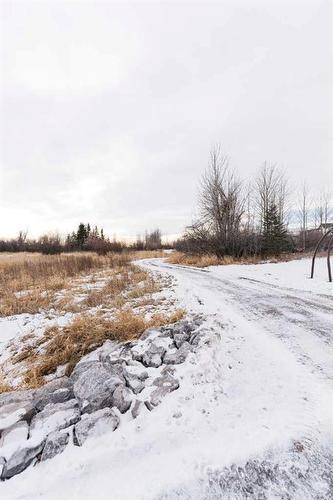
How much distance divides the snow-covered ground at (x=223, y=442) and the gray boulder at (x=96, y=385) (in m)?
0.34

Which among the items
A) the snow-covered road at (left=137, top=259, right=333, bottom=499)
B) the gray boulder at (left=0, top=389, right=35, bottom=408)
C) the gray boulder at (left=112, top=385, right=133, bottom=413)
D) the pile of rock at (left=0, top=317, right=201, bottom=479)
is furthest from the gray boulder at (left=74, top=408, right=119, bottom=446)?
the snow-covered road at (left=137, top=259, right=333, bottom=499)

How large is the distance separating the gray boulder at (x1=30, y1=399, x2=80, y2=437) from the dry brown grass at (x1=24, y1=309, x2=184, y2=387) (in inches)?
30.3

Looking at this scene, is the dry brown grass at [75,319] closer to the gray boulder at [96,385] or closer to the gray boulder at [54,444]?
the gray boulder at [96,385]

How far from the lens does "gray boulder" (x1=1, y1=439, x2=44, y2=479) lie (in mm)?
1729

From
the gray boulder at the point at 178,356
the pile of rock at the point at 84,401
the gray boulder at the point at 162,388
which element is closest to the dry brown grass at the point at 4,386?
the pile of rock at the point at 84,401

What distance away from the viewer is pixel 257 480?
4.87ft

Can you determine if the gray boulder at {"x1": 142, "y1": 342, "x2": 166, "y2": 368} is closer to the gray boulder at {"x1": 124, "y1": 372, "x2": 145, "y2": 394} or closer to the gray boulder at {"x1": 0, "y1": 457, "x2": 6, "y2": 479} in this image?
the gray boulder at {"x1": 124, "y1": 372, "x2": 145, "y2": 394}

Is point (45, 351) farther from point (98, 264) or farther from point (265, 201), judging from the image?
point (265, 201)

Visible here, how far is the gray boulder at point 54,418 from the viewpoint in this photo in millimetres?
2059

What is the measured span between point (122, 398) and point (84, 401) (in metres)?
0.37

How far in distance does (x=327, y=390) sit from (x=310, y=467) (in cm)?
87

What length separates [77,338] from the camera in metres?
3.71

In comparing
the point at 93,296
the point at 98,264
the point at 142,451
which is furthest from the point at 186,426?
the point at 98,264

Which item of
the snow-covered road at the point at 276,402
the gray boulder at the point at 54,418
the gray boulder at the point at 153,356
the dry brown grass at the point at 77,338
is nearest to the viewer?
the snow-covered road at the point at 276,402
